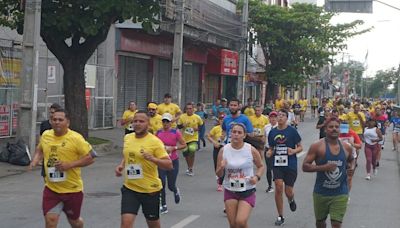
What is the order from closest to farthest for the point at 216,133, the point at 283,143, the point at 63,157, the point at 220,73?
the point at 63,157, the point at 283,143, the point at 216,133, the point at 220,73

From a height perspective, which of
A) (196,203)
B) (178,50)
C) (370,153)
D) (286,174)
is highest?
(178,50)

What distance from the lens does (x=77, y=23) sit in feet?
55.6

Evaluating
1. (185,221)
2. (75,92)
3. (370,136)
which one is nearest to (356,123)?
(370,136)

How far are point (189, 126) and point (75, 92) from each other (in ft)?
15.5

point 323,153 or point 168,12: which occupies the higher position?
point 168,12

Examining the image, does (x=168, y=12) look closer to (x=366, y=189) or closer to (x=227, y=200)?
(x=366, y=189)

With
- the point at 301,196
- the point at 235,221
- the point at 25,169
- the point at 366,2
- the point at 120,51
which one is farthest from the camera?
the point at 120,51

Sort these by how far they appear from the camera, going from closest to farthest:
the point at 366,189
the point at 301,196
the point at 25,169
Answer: the point at 301,196
the point at 366,189
the point at 25,169

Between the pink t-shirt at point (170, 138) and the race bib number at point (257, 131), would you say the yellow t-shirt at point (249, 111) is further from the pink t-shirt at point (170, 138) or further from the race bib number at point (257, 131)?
the pink t-shirt at point (170, 138)

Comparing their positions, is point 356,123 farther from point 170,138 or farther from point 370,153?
point 170,138

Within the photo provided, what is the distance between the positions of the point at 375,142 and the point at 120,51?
1540cm

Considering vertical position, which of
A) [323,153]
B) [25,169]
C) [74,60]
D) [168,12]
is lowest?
[25,169]

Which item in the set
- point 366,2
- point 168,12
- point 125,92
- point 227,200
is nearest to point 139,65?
point 125,92

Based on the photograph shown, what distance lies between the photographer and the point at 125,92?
3025 cm
